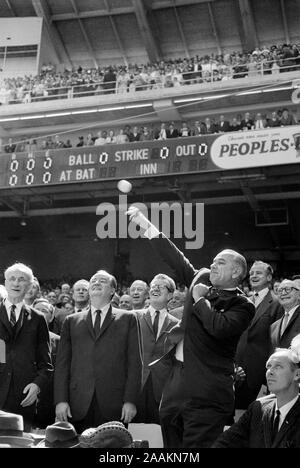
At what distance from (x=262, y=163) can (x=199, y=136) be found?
1.73 metres

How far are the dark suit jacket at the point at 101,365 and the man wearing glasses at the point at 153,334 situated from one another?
652 millimetres

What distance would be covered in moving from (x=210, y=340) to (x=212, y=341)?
0.01m

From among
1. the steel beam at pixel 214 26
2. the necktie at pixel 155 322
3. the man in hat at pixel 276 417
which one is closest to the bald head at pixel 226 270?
the man in hat at pixel 276 417

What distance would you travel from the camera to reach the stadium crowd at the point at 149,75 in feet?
57.0

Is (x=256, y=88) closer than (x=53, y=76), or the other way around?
(x=256, y=88)

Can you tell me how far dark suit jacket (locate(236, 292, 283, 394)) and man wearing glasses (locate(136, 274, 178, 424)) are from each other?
0.61m

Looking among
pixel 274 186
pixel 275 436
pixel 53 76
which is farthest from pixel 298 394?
pixel 53 76

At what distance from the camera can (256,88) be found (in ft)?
55.0

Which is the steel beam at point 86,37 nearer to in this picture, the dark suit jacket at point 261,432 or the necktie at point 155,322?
the necktie at point 155,322

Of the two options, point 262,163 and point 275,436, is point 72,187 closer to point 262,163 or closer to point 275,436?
point 262,163

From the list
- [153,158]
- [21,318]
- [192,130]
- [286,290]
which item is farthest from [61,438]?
[192,130]

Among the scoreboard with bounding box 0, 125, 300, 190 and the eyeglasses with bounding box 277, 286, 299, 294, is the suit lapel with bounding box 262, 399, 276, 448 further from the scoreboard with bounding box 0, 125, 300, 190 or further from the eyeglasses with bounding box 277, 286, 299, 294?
the scoreboard with bounding box 0, 125, 300, 190

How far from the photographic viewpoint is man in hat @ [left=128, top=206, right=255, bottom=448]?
3.09 metres

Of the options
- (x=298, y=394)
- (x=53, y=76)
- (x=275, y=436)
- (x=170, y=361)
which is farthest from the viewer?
(x=53, y=76)
